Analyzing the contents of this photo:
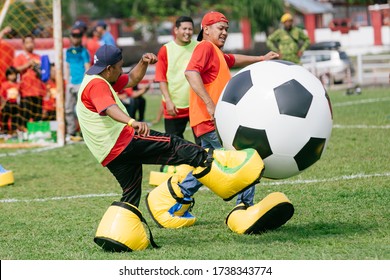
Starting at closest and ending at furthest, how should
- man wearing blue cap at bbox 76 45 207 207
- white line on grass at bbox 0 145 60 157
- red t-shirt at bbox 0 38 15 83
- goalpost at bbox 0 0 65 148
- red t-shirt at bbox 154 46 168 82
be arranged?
man wearing blue cap at bbox 76 45 207 207 < red t-shirt at bbox 154 46 168 82 < white line on grass at bbox 0 145 60 157 < goalpost at bbox 0 0 65 148 < red t-shirt at bbox 0 38 15 83

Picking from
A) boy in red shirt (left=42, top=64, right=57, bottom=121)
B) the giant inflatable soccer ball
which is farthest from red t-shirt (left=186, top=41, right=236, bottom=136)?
Result: boy in red shirt (left=42, top=64, right=57, bottom=121)

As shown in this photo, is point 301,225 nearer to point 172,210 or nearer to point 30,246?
point 172,210

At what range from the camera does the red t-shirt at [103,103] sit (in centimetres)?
699

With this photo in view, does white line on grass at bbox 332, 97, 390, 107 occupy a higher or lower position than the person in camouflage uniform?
lower

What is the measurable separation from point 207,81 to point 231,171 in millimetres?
1350

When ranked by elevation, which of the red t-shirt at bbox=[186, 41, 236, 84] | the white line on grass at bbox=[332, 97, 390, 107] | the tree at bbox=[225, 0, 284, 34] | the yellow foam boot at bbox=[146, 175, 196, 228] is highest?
the tree at bbox=[225, 0, 284, 34]

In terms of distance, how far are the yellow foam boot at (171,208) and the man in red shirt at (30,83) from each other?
9086 mm

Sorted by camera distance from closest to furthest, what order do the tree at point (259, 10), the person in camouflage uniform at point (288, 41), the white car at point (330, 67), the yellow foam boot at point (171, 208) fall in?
the yellow foam boot at point (171, 208) < the person in camouflage uniform at point (288, 41) < the white car at point (330, 67) < the tree at point (259, 10)

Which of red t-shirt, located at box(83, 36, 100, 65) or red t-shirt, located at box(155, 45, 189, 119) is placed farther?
red t-shirt, located at box(83, 36, 100, 65)

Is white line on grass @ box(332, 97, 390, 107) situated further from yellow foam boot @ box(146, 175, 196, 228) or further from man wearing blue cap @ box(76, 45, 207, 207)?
man wearing blue cap @ box(76, 45, 207, 207)

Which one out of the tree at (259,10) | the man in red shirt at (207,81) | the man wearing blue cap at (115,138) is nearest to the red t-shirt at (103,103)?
the man wearing blue cap at (115,138)

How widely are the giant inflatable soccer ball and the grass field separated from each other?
66cm

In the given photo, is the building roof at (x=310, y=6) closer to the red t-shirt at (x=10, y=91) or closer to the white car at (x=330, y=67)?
the white car at (x=330, y=67)

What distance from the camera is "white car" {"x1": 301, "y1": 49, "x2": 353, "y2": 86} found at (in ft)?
95.2
